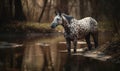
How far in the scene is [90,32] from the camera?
2044cm

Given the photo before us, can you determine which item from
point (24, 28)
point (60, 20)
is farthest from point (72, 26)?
point (24, 28)

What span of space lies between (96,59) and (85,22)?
3376mm

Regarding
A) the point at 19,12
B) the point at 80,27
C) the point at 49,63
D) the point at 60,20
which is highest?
the point at 19,12

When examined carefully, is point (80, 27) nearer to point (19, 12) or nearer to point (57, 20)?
point (57, 20)

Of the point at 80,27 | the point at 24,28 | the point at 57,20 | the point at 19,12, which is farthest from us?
the point at 19,12

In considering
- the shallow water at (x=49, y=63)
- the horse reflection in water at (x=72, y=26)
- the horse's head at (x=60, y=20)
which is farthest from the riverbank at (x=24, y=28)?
the horse's head at (x=60, y=20)

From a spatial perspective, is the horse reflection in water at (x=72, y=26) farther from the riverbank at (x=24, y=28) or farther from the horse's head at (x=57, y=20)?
the riverbank at (x=24, y=28)

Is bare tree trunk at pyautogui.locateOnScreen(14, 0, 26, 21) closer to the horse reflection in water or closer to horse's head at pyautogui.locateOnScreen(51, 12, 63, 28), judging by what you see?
the horse reflection in water

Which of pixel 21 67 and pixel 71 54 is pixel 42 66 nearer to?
pixel 21 67

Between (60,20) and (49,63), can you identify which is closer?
(49,63)

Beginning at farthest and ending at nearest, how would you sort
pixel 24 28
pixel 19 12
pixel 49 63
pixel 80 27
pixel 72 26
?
1. pixel 19 12
2. pixel 24 28
3. pixel 80 27
4. pixel 72 26
5. pixel 49 63

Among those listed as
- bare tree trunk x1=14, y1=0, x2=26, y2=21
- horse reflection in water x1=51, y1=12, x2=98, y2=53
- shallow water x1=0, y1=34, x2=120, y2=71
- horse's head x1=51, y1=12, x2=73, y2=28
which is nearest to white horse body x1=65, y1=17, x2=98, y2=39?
horse reflection in water x1=51, y1=12, x2=98, y2=53

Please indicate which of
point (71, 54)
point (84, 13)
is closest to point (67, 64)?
point (71, 54)

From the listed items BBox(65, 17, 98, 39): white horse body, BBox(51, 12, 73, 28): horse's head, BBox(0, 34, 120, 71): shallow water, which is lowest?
BBox(0, 34, 120, 71): shallow water
